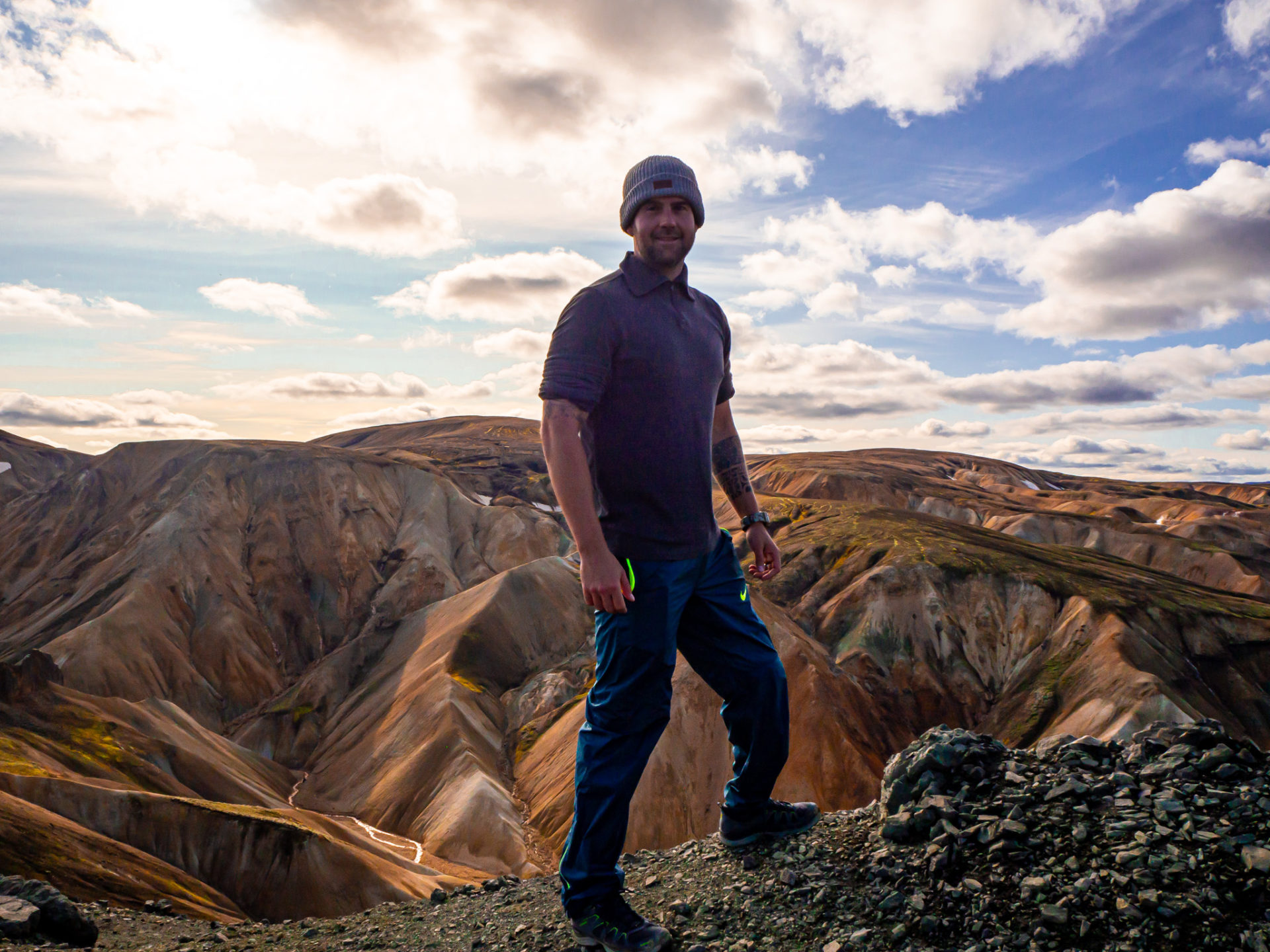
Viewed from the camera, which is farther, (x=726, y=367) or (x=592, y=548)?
(x=726, y=367)

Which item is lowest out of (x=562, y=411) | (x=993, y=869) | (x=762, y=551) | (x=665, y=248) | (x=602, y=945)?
(x=602, y=945)

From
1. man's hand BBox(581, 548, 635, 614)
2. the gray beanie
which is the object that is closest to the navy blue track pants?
man's hand BBox(581, 548, 635, 614)

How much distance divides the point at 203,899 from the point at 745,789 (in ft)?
74.6

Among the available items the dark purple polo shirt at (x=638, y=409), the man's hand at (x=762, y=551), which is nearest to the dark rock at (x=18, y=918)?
the dark purple polo shirt at (x=638, y=409)

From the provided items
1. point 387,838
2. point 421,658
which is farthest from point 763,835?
point 421,658

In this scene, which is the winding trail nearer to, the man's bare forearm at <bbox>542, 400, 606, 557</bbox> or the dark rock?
the dark rock

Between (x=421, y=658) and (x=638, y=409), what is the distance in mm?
62771

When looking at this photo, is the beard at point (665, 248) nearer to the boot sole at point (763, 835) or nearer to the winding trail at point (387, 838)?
the boot sole at point (763, 835)

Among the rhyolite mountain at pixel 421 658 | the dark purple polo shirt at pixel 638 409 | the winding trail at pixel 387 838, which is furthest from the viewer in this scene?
the winding trail at pixel 387 838

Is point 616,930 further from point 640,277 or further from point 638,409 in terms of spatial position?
point 640,277

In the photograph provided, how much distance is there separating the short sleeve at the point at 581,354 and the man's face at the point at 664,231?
0.42 m

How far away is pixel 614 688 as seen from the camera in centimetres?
390

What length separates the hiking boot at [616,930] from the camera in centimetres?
374

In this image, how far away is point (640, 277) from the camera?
4188 millimetres
